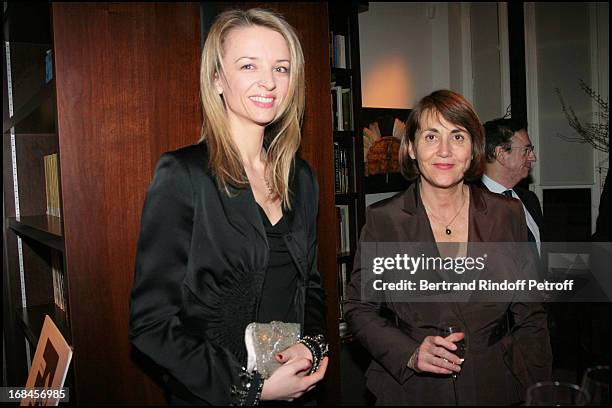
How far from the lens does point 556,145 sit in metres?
4.08

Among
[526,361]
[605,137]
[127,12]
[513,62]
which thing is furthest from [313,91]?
[513,62]

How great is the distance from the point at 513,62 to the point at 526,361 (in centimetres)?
340

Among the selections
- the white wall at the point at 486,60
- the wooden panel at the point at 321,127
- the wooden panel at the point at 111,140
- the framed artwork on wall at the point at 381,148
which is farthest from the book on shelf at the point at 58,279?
the white wall at the point at 486,60

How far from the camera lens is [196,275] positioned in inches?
48.8

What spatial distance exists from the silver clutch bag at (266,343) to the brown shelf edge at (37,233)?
2.23ft

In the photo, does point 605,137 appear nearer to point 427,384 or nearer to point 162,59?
point 427,384

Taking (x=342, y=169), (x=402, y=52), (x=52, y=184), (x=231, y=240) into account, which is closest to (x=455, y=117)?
(x=231, y=240)

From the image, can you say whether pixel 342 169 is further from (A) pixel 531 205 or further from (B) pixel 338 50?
(A) pixel 531 205

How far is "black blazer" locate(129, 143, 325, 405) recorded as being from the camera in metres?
1.19

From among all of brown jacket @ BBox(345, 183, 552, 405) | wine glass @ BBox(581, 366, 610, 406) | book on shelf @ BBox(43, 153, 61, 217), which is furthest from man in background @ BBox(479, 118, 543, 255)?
book on shelf @ BBox(43, 153, 61, 217)

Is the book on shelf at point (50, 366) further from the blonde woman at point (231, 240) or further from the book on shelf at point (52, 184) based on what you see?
the book on shelf at point (52, 184)

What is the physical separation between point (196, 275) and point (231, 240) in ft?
0.37

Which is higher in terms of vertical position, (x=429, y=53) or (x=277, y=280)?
(x=429, y=53)

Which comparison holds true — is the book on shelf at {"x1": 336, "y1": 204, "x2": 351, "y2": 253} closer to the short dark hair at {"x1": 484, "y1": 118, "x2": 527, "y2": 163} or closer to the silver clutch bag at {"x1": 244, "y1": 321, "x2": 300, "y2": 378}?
the short dark hair at {"x1": 484, "y1": 118, "x2": 527, "y2": 163}
